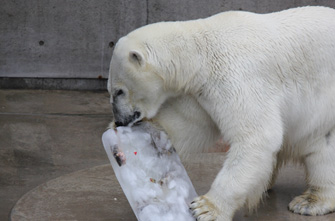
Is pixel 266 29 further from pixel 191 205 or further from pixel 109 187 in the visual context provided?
pixel 109 187

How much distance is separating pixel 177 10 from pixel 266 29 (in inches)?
171

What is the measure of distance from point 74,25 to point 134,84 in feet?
14.9

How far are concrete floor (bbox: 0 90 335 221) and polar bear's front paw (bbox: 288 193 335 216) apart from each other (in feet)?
0.13

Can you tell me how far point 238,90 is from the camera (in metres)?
3.07

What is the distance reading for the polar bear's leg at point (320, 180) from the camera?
3.48 meters

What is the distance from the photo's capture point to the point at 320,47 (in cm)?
333

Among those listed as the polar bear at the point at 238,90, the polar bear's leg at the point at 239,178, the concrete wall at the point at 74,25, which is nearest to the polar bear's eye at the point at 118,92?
the polar bear at the point at 238,90

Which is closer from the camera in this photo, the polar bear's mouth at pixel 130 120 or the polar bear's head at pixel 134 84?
the polar bear's head at pixel 134 84

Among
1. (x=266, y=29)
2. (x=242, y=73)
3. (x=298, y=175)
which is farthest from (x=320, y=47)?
(x=298, y=175)

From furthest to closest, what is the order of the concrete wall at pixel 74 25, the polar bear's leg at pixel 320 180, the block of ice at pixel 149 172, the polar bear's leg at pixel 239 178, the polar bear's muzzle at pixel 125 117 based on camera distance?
the concrete wall at pixel 74 25, the polar bear's leg at pixel 320 180, the polar bear's muzzle at pixel 125 117, the block of ice at pixel 149 172, the polar bear's leg at pixel 239 178

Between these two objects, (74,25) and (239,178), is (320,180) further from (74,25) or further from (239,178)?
(74,25)

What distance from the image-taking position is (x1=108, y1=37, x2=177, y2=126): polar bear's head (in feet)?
10.3

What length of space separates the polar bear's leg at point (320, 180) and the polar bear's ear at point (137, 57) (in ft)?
3.67

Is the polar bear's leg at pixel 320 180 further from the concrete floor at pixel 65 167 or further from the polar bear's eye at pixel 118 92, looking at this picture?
the polar bear's eye at pixel 118 92
